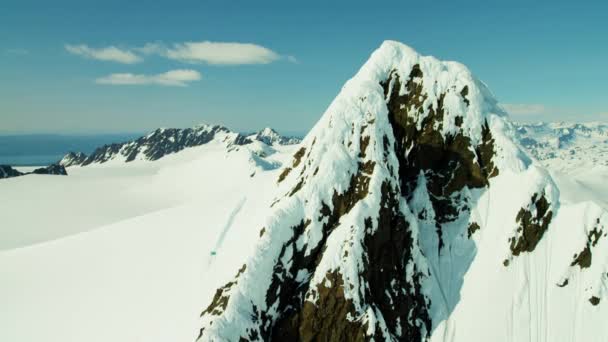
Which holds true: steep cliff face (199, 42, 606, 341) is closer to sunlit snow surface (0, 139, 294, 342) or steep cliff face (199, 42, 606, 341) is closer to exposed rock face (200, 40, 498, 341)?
exposed rock face (200, 40, 498, 341)

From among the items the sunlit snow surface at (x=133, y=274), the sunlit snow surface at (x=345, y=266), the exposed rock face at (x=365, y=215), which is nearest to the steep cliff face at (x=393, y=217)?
the exposed rock face at (x=365, y=215)

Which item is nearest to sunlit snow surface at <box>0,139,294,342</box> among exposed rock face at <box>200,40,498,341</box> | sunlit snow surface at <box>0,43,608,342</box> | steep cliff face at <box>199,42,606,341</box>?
sunlit snow surface at <box>0,43,608,342</box>

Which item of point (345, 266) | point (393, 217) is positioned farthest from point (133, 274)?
point (393, 217)

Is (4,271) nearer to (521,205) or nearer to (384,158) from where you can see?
(384,158)

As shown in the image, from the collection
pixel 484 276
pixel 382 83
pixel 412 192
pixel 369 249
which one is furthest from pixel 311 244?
pixel 382 83

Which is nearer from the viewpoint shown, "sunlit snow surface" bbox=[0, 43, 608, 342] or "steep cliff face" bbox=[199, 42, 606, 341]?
"steep cliff face" bbox=[199, 42, 606, 341]

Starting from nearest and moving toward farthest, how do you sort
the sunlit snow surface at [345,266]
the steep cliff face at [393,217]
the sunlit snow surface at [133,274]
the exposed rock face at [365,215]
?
the exposed rock face at [365,215]
the steep cliff face at [393,217]
the sunlit snow surface at [345,266]
the sunlit snow surface at [133,274]

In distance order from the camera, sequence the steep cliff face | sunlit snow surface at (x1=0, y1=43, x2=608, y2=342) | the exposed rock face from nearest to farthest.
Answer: the exposed rock face, the steep cliff face, sunlit snow surface at (x1=0, y1=43, x2=608, y2=342)

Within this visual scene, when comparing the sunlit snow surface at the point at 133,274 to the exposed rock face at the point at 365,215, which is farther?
the sunlit snow surface at the point at 133,274

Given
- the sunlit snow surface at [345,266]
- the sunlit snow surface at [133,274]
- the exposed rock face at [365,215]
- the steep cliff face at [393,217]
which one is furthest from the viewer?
the sunlit snow surface at [133,274]

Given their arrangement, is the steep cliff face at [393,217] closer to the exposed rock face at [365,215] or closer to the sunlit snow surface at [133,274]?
the exposed rock face at [365,215]
